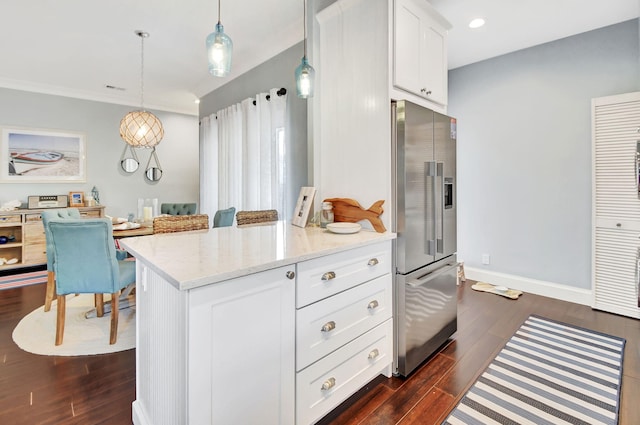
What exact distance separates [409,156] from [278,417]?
1.60 metres

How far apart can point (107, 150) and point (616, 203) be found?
7.13 m

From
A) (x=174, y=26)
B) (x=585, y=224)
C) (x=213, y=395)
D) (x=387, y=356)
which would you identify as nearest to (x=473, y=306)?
(x=585, y=224)

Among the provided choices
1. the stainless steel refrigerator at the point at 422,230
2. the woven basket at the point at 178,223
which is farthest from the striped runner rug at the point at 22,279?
the stainless steel refrigerator at the point at 422,230

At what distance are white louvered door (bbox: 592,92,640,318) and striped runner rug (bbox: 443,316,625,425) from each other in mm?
685

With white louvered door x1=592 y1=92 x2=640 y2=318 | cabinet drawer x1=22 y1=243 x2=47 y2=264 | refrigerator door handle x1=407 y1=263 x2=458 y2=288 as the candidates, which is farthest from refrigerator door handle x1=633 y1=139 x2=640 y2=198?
cabinet drawer x1=22 y1=243 x2=47 y2=264

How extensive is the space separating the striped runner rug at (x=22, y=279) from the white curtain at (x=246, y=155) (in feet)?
7.54

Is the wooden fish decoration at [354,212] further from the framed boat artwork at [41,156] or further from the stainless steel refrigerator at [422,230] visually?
the framed boat artwork at [41,156]

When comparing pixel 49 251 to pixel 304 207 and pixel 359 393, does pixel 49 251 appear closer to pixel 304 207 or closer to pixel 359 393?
pixel 304 207

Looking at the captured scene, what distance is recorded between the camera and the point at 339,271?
1.62m

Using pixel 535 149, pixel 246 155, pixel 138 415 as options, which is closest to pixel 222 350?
pixel 138 415

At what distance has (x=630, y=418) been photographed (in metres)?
1.64

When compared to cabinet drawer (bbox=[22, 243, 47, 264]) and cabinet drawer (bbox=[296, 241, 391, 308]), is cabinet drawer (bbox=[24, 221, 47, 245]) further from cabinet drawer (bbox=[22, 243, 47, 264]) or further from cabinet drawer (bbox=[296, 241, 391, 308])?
cabinet drawer (bbox=[296, 241, 391, 308])

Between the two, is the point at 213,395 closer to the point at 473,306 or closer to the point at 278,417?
the point at 278,417

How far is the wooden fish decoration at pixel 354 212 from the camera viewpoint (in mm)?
2047
